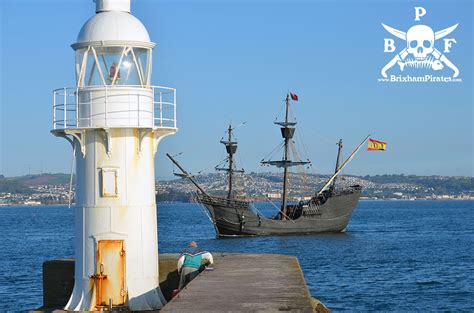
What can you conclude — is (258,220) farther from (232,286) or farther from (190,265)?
(232,286)

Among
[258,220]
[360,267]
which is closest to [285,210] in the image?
[258,220]

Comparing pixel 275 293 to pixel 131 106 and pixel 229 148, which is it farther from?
pixel 229 148

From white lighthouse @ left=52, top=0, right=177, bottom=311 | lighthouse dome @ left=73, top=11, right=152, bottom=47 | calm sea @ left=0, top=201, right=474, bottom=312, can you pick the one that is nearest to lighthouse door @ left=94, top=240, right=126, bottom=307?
white lighthouse @ left=52, top=0, right=177, bottom=311

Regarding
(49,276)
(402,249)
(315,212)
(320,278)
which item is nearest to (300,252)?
(402,249)

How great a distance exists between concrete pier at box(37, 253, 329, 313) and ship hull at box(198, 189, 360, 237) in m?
50.8

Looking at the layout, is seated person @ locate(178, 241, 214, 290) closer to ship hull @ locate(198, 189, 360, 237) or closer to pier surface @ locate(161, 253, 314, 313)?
pier surface @ locate(161, 253, 314, 313)

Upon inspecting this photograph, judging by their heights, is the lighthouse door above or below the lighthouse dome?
below

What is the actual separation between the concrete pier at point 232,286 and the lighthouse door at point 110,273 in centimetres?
116

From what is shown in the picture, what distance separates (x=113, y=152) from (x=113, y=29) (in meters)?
1.90

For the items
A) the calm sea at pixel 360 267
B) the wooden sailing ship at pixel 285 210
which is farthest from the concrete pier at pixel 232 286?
the wooden sailing ship at pixel 285 210

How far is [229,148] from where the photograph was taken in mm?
76000

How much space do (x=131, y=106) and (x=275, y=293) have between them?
3.64 m

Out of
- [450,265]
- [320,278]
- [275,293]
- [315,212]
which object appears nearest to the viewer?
[275,293]

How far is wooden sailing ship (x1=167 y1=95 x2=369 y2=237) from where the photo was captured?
229ft
